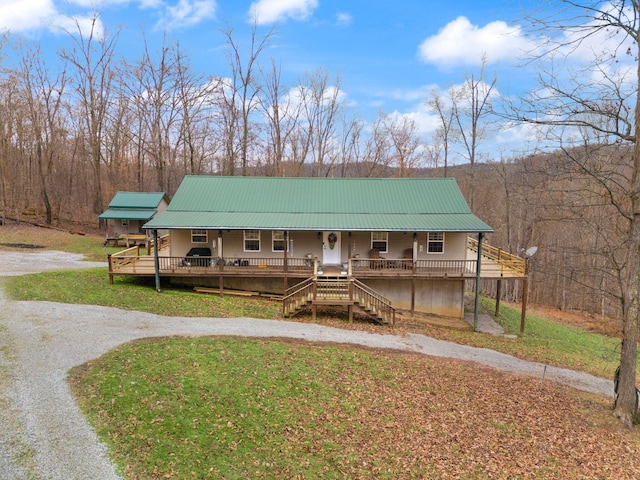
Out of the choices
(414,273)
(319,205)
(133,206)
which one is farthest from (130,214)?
(414,273)

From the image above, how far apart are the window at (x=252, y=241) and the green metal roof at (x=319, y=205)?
3.25ft

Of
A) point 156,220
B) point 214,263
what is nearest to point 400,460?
point 214,263

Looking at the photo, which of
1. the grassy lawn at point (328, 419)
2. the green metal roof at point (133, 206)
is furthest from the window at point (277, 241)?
the green metal roof at point (133, 206)

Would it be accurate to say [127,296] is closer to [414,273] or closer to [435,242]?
[414,273]

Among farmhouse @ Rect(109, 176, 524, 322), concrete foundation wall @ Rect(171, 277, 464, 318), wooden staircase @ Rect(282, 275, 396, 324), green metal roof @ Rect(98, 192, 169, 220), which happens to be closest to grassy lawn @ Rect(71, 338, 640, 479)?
wooden staircase @ Rect(282, 275, 396, 324)

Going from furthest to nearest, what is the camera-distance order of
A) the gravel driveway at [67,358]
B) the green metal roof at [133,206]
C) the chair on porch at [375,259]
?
the green metal roof at [133,206], the chair on porch at [375,259], the gravel driveway at [67,358]

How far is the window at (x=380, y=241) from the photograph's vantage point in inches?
743

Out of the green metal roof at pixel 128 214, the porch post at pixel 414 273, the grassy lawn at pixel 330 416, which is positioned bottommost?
the grassy lawn at pixel 330 416

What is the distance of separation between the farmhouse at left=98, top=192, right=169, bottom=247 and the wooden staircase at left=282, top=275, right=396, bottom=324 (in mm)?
17798

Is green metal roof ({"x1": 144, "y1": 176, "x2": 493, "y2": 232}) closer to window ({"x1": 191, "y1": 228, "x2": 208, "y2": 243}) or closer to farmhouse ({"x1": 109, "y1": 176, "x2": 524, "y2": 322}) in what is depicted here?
farmhouse ({"x1": 109, "y1": 176, "x2": 524, "y2": 322})

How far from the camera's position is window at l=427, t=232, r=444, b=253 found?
61.1ft

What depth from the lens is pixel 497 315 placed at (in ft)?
66.8

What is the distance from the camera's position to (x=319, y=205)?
19578mm

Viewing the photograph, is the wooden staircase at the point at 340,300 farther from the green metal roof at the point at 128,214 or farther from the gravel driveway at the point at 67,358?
the green metal roof at the point at 128,214
